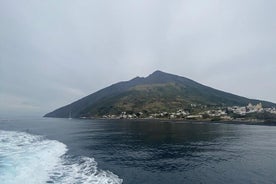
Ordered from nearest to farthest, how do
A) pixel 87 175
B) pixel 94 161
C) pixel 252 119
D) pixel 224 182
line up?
1. pixel 224 182
2. pixel 87 175
3. pixel 94 161
4. pixel 252 119

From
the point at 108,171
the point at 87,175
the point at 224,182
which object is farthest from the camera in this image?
the point at 108,171

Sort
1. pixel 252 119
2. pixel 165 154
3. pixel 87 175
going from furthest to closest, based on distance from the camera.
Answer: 1. pixel 252 119
2. pixel 165 154
3. pixel 87 175

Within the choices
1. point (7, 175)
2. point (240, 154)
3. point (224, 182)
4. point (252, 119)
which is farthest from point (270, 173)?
point (252, 119)

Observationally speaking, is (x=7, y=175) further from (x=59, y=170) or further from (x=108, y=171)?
(x=108, y=171)

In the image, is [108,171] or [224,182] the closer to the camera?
[224,182]

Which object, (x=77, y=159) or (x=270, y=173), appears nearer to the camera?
(x=270, y=173)

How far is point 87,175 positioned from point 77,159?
42.5ft

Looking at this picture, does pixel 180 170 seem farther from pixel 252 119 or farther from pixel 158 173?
pixel 252 119

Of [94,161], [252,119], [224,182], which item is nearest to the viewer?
[224,182]

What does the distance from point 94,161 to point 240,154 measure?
32.0 meters

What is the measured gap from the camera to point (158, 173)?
119 ft

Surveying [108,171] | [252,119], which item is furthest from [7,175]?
[252,119]

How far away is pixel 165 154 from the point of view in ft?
171

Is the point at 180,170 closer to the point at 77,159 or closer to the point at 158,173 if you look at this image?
the point at 158,173
